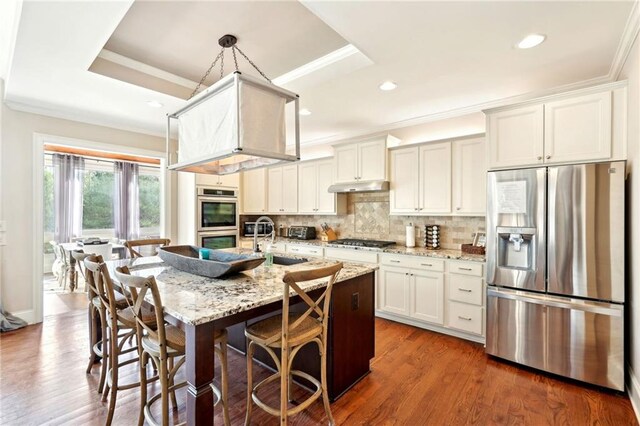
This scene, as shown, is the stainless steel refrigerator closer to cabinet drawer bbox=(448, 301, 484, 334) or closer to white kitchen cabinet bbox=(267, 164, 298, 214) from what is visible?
cabinet drawer bbox=(448, 301, 484, 334)

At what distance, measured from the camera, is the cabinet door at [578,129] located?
237cm

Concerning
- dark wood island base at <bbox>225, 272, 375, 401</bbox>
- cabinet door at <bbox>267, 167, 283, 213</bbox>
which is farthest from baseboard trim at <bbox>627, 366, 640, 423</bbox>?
cabinet door at <bbox>267, 167, 283, 213</bbox>

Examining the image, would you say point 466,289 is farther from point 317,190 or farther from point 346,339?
point 317,190

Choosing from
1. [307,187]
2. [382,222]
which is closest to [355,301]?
[382,222]

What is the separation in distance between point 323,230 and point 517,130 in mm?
3133

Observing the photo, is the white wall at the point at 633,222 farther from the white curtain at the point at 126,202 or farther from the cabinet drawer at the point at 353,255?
the white curtain at the point at 126,202

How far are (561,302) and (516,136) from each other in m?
1.49

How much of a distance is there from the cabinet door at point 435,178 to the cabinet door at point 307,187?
1.81 m

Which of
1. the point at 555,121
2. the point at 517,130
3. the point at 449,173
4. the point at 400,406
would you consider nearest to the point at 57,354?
A: the point at 400,406

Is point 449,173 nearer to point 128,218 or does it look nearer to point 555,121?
point 555,121

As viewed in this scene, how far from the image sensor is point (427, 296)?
133 inches

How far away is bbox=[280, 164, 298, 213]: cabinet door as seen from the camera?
517 centimetres

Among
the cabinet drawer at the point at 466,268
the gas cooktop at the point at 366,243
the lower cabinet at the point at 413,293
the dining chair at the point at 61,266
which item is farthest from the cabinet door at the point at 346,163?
the dining chair at the point at 61,266

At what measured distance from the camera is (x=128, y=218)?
22.5ft
